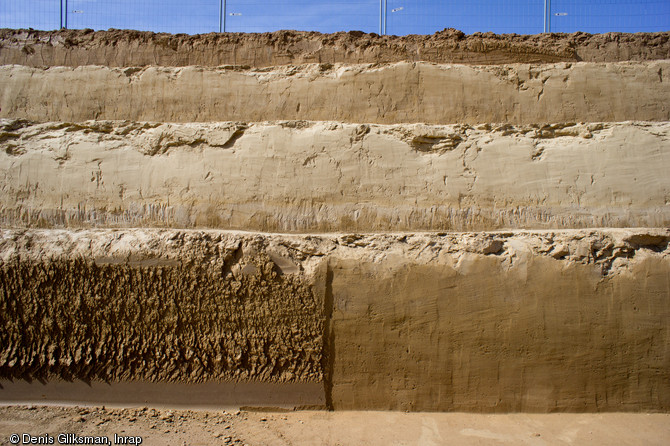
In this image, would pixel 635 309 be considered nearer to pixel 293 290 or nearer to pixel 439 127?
pixel 439 127

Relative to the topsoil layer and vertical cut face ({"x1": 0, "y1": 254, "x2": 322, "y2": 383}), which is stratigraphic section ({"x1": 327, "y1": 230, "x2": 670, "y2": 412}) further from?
the topsoil layer

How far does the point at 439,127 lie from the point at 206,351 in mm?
2473

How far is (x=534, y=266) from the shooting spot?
295 cm

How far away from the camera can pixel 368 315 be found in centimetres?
295

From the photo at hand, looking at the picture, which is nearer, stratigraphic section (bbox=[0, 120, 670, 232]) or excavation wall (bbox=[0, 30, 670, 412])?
excavation wall (bbox=[0, 30, 670, 412])


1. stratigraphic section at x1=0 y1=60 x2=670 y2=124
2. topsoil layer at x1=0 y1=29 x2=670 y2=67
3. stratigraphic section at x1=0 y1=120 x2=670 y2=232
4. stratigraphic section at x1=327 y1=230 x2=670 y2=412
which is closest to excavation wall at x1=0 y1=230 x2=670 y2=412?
stratigraphic section at x1=327 y1=230 x2=670 y2=412

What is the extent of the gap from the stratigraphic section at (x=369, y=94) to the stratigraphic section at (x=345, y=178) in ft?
1.26

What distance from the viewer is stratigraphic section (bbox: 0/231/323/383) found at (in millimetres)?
2975

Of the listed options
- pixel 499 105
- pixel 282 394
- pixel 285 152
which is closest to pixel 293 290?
pixel 282 394

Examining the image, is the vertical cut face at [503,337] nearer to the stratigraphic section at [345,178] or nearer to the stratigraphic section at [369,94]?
the stratigraphic section at [345,178]

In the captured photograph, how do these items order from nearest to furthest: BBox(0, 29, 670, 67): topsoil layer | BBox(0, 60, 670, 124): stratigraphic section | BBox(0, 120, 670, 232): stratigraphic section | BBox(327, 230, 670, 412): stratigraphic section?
BBox(327, 230, 670, 412): stratigraphic section < BBox(0, 120, 670, 232): stratigraphic section < BBox(0, 60, 670, 124): stratigraphic section < BBox(0, 29, 670, 67): topsoil layer

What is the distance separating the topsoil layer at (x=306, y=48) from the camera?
429cm

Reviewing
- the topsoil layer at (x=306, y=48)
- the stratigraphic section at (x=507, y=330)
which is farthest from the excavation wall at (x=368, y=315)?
the topsoil layer at (x=306, y=48)

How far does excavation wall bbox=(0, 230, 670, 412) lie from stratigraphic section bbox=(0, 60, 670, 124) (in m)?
1.37
